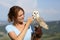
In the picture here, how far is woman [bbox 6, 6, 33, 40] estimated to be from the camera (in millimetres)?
1210

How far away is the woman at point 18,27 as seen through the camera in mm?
1210

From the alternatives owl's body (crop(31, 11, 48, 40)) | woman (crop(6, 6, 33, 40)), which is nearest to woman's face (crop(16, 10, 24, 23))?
woman (crop(6, 6, 33, 40))

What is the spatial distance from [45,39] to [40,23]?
4.69 feet

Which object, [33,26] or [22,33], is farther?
[33,26]

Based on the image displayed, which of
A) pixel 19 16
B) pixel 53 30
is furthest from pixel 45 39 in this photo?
pixel 19 16

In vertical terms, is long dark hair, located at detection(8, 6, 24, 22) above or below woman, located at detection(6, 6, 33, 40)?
above

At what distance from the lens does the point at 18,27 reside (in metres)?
1.27

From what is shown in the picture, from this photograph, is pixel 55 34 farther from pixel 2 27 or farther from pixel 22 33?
pixel 22 33

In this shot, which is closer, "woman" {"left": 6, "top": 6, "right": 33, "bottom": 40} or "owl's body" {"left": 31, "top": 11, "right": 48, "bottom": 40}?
"woman" {"left": 6, "top": 6, "right": 33, "bottom": 40}

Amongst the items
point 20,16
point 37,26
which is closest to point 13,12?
point 20,16

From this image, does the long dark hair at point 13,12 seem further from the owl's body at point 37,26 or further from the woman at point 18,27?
the owl's body at point 37,26

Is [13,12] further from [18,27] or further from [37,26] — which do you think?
[37,26]

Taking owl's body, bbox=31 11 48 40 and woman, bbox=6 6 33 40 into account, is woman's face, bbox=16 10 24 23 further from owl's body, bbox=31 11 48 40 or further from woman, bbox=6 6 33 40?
owl's body, bbox=31 11 48 40

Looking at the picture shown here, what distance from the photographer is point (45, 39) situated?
280 cm
